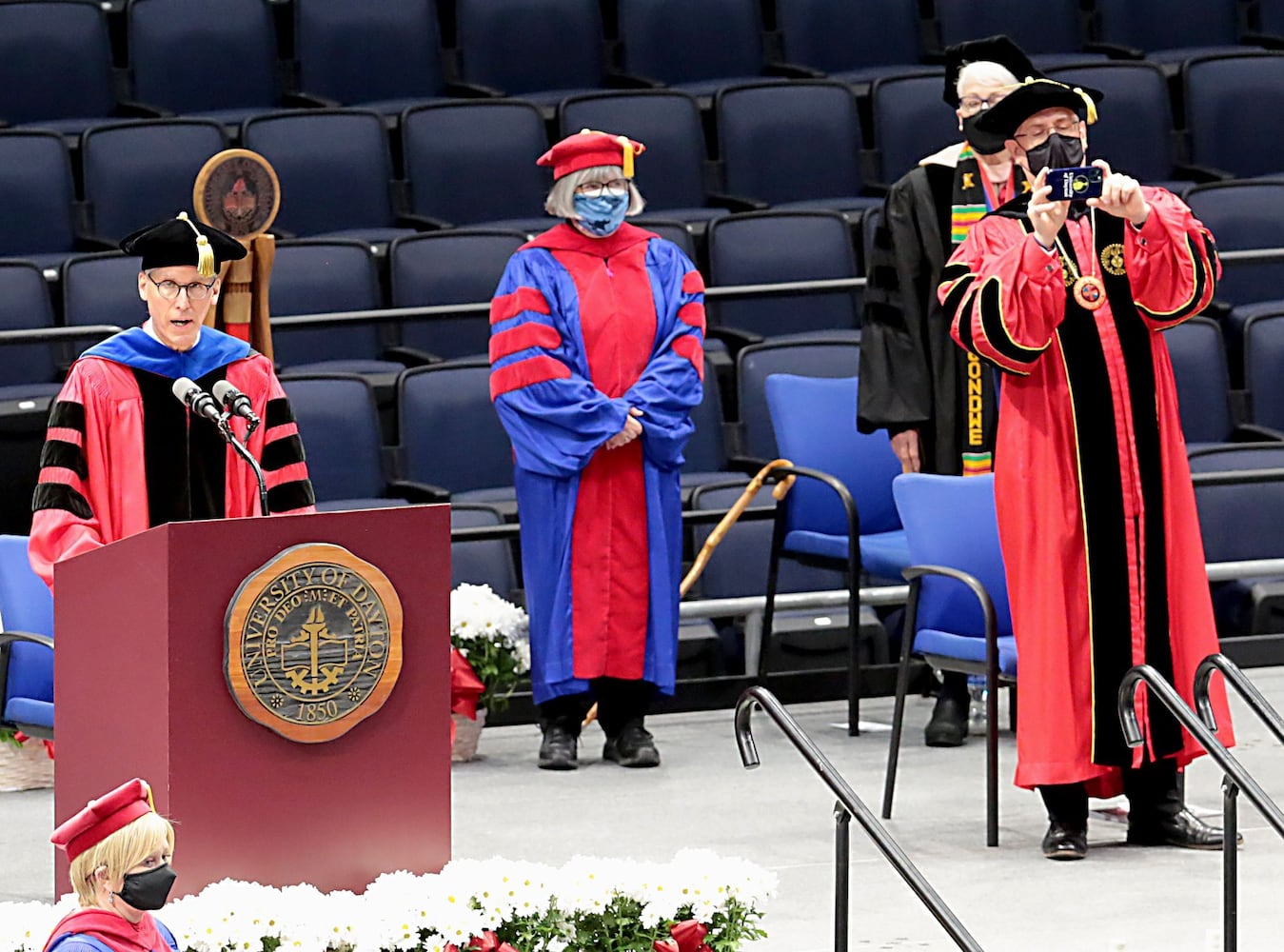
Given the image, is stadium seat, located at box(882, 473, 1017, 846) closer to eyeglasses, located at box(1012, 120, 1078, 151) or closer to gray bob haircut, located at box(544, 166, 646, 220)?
eyeglasses, located at box(1012, 120, 1078, 151)

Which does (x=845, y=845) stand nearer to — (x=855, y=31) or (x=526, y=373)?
(x=526, y=373)

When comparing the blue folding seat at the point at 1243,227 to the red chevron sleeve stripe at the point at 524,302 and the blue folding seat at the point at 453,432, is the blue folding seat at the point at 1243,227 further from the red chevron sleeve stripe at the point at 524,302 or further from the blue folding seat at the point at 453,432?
the red chevron sleeve stripe at the point at 524,302

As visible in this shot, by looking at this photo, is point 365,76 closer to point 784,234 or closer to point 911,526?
point 784,234

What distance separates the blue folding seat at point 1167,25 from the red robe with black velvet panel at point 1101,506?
5347 mm

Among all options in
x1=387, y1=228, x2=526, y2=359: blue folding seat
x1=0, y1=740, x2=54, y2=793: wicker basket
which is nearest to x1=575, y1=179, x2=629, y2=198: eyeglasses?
x1=387, y1=228, x2=526, y2=359: blue folding seat

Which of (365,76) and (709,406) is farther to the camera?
(365,76)

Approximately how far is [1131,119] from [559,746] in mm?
4163

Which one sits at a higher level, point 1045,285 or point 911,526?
point 1045,285

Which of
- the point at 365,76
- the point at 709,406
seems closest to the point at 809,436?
the point at 709,406

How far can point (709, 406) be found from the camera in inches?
305

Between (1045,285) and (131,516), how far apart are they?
2.00m

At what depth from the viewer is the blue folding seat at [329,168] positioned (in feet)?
28.6

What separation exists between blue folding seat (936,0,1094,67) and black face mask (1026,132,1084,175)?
16.7 feet

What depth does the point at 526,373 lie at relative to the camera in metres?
6.42
